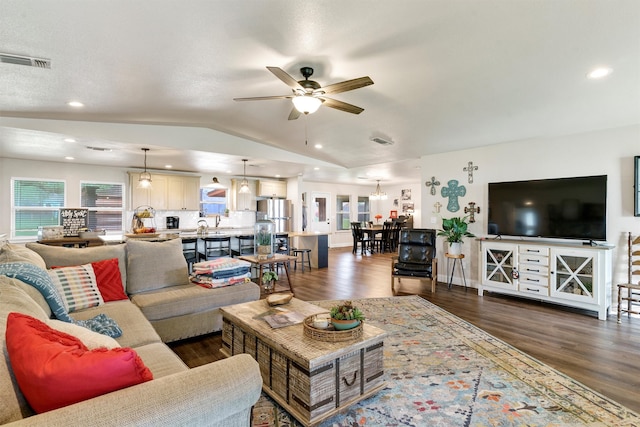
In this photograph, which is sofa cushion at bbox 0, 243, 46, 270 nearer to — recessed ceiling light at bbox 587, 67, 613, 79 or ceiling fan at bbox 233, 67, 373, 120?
ceiling fan at bbox 233, 67, 373, 120

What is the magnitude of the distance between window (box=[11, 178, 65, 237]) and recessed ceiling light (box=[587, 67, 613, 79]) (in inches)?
349

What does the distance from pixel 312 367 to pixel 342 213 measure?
9.93 m

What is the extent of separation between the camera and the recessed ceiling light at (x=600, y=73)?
8.81ft

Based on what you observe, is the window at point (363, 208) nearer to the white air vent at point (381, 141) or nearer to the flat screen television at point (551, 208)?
the white air vent at point (381, 141)

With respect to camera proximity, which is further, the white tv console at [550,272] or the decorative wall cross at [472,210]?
the decorative wall cross at [472,210]

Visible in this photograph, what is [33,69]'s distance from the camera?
2.75 metres

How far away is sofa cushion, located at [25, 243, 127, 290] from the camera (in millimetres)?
2852

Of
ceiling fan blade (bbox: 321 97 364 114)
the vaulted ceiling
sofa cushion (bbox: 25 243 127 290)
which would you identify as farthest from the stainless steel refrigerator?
ceiling fan blade (bbox: 321 97 364 114)

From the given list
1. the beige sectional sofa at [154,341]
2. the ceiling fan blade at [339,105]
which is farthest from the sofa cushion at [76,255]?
the ceiling fan blade at [339,105]

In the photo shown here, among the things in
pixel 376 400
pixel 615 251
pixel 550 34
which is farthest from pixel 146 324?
pixel 615 251

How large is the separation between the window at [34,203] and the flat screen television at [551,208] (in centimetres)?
860

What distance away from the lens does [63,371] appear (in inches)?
36.0

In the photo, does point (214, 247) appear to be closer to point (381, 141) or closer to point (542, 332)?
point (381, 141)

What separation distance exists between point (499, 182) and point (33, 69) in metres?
5.98
